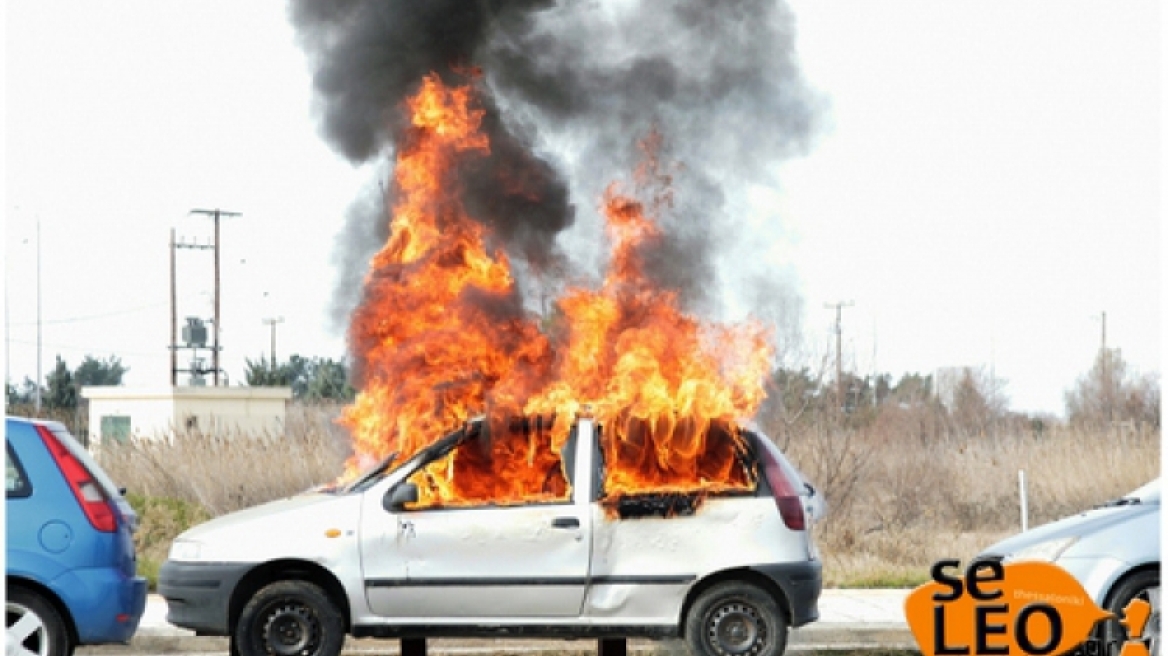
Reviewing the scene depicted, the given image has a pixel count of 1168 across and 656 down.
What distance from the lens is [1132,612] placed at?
29.1ft

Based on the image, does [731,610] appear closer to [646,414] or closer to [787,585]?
[787,585]

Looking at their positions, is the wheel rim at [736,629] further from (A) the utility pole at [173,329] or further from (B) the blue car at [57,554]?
→ (A) the utility pole at [173,329]

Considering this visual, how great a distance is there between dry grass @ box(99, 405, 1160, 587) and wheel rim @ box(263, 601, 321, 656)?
7610 mm

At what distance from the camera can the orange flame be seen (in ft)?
30.8

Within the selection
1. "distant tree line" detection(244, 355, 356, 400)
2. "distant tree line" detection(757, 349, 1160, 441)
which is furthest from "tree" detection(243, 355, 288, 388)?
"distant tree line" detection(757, 349, 1160, 441)

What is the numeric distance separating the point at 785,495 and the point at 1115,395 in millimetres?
20343

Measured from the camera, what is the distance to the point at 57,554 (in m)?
8.43

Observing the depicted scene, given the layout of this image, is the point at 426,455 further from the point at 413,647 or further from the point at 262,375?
the point at 262,375

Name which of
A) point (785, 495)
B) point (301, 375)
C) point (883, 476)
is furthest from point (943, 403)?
point (301, 375)

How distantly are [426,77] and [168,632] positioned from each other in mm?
4428

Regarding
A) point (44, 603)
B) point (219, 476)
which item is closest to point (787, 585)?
point (44, 603)

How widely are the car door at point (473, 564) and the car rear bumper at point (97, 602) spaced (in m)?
1.37

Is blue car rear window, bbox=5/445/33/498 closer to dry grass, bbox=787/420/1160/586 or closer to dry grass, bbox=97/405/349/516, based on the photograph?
dry grass, bbox=97/405/349/516

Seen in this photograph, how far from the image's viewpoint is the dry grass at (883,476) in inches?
682
